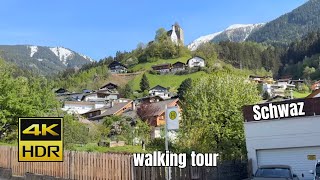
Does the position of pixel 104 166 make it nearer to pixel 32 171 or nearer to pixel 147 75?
pixel 32 171

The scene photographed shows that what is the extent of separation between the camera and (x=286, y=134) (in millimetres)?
24078

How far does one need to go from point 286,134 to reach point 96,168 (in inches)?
504

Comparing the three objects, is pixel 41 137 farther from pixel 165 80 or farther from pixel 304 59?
pixel 304 59

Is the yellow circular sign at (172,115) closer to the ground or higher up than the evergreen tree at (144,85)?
closer to the ground

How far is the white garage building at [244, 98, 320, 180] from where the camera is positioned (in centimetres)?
2327

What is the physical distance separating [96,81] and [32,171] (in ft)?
527

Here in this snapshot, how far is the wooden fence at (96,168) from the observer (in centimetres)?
1530

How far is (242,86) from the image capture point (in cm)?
4256

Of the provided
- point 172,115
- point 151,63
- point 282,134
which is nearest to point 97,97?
point 151,63

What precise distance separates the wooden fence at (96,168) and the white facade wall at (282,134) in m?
5.71

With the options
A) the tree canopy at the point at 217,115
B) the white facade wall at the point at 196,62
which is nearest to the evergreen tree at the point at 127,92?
the white facade wall at the point at 196,62

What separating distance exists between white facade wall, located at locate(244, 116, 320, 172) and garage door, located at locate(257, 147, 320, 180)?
0.30 m

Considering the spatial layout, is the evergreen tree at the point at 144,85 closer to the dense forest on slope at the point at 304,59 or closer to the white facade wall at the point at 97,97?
the white facade wall at the point at 97,97

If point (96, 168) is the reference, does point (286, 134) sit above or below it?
above
